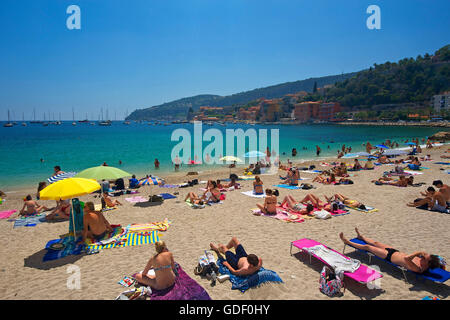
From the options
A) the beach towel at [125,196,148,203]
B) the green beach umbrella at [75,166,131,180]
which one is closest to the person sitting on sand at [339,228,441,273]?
the green beach umbrella at [75,166,131,180]

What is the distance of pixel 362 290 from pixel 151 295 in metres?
3.17

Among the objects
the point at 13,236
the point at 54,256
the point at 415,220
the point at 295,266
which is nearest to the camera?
the point at 295,266

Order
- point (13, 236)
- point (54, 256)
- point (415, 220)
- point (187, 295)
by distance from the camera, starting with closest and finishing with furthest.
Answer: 1. point (187, 295)
2. point (54, 256)
3. point (13, 236)
4. point (415, 220)

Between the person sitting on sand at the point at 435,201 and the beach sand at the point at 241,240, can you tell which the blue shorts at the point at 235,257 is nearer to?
the beach sand at the point at 241,240

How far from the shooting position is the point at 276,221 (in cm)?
704

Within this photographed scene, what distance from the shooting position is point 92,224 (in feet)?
18.6

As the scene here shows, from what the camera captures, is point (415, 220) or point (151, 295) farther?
point (415, 220)

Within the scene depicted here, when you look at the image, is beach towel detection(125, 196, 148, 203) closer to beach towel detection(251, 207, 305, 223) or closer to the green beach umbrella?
the green beach umbrella

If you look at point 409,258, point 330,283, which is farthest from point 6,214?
point 409,258

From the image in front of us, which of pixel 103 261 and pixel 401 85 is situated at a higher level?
pixel 401 85

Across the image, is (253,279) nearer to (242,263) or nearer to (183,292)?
(242,263)

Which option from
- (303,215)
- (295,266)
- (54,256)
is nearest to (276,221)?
(303,215)

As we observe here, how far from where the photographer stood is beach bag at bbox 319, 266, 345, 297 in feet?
12.5

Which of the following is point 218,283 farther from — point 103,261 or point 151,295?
point 103,261
